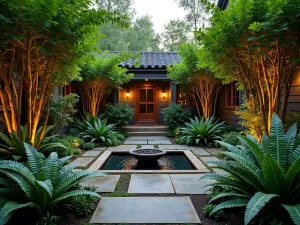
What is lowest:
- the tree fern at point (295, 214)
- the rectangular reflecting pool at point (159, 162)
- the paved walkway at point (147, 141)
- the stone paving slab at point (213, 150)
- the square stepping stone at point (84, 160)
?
the rectangular reflecting pool at point (159, 162)

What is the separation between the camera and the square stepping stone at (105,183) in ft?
10.6

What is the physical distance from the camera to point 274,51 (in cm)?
363

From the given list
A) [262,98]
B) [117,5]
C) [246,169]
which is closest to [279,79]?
[262,98]

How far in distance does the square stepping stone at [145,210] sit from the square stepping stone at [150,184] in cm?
29

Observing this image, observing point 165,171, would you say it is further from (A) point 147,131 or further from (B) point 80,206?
(A) point 147,131

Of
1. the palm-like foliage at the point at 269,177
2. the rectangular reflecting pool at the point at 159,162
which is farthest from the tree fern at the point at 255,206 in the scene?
the rectangular reflecting pool at the point at 159,162

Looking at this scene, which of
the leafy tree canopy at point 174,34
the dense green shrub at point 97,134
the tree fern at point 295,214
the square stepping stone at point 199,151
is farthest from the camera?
the leafy tree canopy at point 174,34

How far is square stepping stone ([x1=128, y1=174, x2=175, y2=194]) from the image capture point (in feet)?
10.4

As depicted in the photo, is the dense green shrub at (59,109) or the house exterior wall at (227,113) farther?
the house exterior wall at (227,113)

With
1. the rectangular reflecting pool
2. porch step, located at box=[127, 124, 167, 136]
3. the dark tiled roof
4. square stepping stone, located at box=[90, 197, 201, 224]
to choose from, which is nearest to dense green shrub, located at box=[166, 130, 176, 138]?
porch step, located at box=[127, 124, 167, 136]

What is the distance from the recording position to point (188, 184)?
3.46m

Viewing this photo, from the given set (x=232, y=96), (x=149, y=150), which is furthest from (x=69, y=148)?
(x=232, y=96)

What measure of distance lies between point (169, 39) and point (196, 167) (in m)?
21.6

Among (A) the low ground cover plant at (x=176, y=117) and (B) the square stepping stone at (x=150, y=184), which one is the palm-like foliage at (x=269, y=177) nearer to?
(B) the square stepping stone at (x=150, y=184)
